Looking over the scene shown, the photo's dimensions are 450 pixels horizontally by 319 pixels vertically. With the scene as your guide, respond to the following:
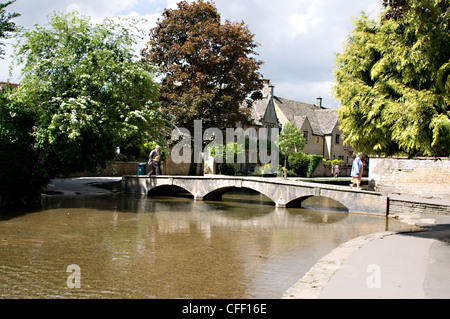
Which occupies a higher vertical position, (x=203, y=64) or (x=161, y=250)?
(x=203, y=64)

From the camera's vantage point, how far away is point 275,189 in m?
19.5

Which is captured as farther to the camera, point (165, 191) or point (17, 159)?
point (165, 191)

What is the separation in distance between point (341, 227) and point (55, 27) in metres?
13.6

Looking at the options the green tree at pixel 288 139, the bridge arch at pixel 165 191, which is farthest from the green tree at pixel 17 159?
the green tree at pixel 288 139

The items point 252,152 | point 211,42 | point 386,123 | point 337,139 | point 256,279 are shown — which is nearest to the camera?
point 256,279

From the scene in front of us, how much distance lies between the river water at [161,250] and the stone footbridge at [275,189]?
0.84m

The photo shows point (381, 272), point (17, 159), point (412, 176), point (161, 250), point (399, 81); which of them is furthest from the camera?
point (412, 176)

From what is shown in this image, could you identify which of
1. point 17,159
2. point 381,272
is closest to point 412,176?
point 381,272

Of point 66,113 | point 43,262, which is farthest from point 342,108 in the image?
point 66,113

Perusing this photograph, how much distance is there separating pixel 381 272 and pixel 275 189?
1289cm

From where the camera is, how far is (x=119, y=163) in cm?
3133

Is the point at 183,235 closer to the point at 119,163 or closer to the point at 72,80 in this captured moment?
the point at 72,80

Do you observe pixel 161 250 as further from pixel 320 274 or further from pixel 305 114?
pixel 305 114

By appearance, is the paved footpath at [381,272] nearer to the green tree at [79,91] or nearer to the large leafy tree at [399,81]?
the large leafy tree at [399,81]
